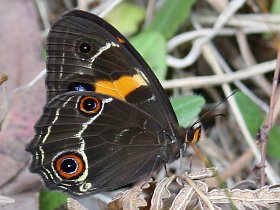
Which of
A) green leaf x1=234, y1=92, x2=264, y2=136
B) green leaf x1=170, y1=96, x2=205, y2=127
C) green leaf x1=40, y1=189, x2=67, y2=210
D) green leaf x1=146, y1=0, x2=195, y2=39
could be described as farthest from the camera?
green leaf x1=146, y1=0, x2=195, y2=39

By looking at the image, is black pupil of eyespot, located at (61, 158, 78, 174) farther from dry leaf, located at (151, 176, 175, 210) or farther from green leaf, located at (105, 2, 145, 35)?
green leaf, located at (105, 2, 145, 35)

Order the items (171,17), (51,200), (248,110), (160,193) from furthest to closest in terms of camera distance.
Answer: (171,17) < (248,110) < (51,200) < (160,193)

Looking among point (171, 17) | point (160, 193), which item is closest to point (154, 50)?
point (171, 17)

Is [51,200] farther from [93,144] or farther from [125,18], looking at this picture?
[125,18]

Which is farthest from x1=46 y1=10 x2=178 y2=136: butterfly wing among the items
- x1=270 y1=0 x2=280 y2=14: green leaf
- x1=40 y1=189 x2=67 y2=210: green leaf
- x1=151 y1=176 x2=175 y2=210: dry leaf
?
x1=270 y1=0 x2=280 y2=14: green leaf

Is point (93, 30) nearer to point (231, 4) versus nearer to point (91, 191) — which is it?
point (91, 191)

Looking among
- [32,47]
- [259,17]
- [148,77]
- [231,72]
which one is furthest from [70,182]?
[259,17]

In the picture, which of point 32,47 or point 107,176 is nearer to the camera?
point 107,176
